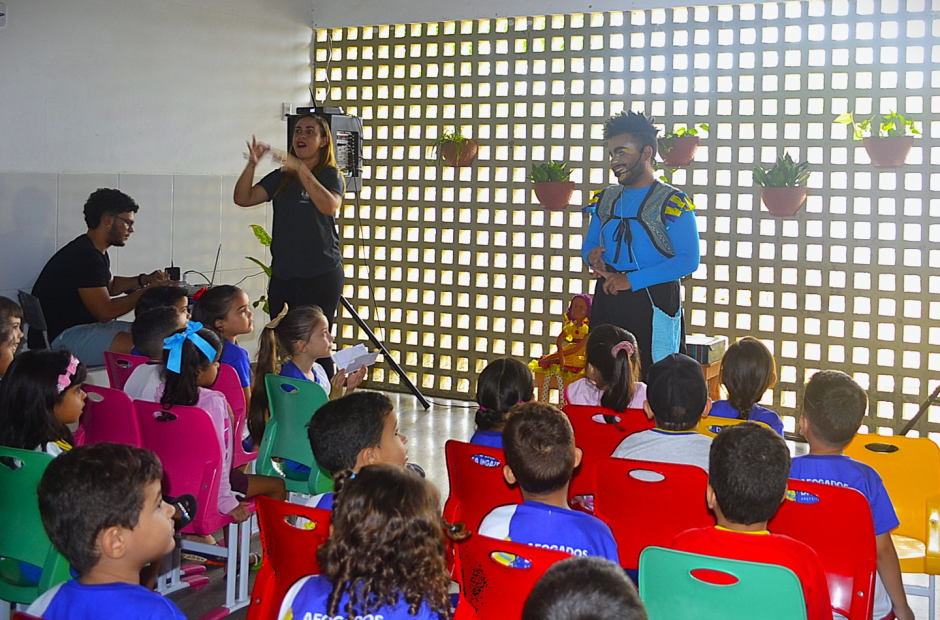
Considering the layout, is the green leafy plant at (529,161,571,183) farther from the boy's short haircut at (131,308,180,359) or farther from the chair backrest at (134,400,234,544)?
the chair backrest at (134,400,234,544)

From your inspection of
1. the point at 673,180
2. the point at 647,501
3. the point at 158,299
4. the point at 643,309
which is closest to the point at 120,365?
the point at 158,299

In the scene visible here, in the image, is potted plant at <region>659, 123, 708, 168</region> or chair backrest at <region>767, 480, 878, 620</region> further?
potted plant at <region>659, 123, 708, 168</region>

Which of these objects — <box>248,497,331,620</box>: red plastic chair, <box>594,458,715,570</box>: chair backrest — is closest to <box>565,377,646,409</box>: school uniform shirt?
<box>594,458,715,570</box>: chair backrest

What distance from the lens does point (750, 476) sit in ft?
7.06

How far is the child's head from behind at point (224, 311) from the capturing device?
417 cm

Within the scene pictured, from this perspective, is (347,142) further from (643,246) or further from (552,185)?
(643,246)

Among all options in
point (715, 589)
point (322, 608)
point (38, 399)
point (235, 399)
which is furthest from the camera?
point (235, 399)

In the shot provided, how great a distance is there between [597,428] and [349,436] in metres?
1.08

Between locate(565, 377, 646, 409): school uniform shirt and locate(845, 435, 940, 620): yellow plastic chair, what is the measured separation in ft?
3.19

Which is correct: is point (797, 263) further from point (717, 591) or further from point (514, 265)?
point (717, 591)

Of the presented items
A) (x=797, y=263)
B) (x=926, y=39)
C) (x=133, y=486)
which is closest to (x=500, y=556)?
(x=133, y=486)

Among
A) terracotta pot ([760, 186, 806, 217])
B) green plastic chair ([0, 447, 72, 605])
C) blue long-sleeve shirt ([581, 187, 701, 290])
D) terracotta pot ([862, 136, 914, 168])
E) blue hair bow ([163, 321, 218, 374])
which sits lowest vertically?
green plastic chair ([0, 447, 72, 605])

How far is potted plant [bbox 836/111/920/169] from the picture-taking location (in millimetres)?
5344

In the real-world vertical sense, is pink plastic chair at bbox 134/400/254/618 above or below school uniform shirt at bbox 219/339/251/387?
below
